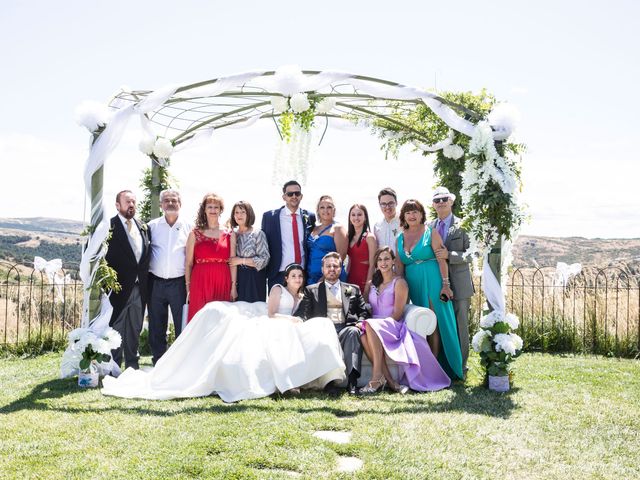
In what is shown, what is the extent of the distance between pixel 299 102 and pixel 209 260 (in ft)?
6.75

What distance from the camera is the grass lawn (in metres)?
3.64

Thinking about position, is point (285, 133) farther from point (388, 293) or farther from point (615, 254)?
point (615, 254)

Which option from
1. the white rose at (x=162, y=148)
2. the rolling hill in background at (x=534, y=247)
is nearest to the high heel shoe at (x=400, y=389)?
the white rose at (x=162, y=148)

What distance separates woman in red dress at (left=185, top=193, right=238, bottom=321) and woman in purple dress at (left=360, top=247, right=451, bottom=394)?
1.70 metres

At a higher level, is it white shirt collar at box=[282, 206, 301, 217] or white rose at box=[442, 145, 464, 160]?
white rose at box=[442, 145, 464, 160]

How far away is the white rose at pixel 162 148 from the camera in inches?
339

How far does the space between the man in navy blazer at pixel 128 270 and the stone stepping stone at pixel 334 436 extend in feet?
11.0

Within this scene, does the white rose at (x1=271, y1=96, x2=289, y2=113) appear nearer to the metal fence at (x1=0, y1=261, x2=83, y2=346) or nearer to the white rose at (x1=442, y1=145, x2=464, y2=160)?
the white rose at (x1=442, y1=145, x2=464, y2=160)

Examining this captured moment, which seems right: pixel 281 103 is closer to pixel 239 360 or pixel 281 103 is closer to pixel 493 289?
pixel 239 360

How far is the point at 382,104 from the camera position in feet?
28.3

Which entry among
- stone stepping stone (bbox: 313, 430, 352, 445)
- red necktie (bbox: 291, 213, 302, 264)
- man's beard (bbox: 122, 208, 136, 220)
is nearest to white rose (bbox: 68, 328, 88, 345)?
man's beard (bbox: 122, 208, 136, 220)

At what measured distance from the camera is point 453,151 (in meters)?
8.33

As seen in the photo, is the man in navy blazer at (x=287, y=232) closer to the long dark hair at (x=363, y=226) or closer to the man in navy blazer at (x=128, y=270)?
the long dark hair at (x=363, y=226)

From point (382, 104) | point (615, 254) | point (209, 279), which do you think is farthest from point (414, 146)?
point (615, 254)
